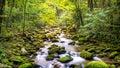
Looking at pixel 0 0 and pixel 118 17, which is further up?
pixel 0 0

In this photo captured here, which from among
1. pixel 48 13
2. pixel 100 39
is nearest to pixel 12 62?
pixel 100 39

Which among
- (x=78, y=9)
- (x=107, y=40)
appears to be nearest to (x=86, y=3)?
(x=78, y=9)

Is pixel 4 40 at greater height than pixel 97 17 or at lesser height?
lesser

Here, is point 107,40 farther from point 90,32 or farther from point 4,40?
point 4,40

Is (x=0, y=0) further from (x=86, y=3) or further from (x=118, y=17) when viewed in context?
(x=86, y=3)

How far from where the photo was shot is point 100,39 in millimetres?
17594

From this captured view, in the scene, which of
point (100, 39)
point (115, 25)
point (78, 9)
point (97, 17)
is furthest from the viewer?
point (78, 9)

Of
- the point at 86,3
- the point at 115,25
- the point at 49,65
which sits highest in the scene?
the point at 86,3

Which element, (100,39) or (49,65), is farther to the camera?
(100,39)

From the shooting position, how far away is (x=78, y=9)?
73.6 ft

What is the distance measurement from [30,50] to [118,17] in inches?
279

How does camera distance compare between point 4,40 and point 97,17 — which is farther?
point 97,17

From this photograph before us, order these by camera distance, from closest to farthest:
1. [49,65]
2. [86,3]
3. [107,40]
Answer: [49,65] → [107,40] → [86,3]

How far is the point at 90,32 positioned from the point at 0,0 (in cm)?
888
